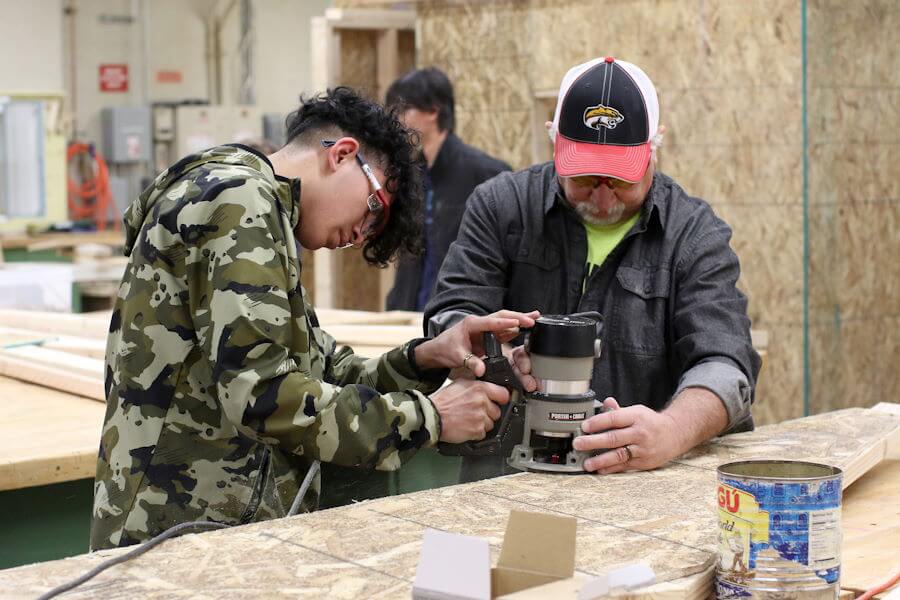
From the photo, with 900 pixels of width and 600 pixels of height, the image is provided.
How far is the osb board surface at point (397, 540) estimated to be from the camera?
5.76 feet

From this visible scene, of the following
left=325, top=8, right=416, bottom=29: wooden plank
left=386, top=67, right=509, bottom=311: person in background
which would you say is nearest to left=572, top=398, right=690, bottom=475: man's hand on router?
left=386, top=67, right=509, bottom=311: person in background

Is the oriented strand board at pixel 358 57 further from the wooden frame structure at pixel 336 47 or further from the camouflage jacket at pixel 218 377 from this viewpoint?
the camouflage jacket at pixel 218 377

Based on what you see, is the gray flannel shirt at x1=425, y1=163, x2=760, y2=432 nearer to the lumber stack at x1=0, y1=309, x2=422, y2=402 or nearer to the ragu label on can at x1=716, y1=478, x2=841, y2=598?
the ragu label on can at x1=716, y1=478, x2=841, y2=598

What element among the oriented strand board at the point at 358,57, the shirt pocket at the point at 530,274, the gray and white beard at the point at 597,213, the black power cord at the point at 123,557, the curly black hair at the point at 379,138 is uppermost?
the oriented strand board at the point at 358,57

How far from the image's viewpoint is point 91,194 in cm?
1106

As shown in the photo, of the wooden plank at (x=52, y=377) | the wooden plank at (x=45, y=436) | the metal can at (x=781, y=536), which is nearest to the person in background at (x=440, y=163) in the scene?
the wooden plank at (x=52, y=377)

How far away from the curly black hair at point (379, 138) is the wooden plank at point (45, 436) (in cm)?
94

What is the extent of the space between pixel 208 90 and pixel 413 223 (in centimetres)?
1061

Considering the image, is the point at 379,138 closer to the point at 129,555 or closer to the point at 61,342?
the point at 129,555

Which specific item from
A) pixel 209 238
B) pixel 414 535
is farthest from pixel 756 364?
pixel 209 238

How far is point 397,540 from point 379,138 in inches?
33.7

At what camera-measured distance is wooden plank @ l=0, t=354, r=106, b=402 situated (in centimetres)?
355

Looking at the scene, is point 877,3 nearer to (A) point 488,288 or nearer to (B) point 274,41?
(A) point 488,288

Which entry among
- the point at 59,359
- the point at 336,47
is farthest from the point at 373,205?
the point at 336,47
